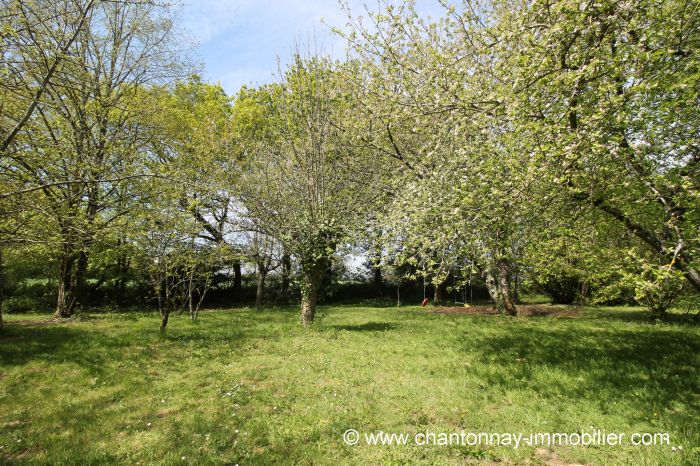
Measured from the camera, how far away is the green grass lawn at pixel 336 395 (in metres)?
5.27

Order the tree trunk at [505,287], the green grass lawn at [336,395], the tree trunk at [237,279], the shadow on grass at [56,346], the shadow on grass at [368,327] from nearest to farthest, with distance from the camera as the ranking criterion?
the green grass lawn at [336,395]
the shadow on grass at [56,346]
the shadow on grass at [368,327]
the tree trunk at [505,287]
the tree trunk at [237,279]

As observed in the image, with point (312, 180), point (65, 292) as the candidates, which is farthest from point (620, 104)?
point (65, 292)

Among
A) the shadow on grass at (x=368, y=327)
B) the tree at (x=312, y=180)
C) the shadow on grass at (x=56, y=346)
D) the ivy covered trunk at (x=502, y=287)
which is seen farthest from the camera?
the ivy covered trunk at (x=502, y=287)

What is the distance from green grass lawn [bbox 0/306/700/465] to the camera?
5266 mm

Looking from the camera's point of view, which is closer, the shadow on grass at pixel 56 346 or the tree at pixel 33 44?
the tree at pixel 33 44

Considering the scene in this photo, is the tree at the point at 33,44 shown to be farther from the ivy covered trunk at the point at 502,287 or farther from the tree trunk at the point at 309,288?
the ivy covered trunk at the point at 502,287

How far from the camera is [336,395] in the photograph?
287 inches

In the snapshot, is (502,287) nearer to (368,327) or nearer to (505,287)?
(505,287)

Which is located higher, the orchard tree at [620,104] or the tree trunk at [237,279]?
the orchard tree at [620,104]

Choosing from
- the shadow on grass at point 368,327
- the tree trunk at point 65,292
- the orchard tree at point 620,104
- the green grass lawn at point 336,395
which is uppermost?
the orchard tree at point 620,104

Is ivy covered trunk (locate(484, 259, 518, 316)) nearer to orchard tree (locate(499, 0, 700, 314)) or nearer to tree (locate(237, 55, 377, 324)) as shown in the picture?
tree (locate(237, 55, 377, 324))

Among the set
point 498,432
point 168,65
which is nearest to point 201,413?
point 498,432

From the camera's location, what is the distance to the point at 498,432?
18.6ft

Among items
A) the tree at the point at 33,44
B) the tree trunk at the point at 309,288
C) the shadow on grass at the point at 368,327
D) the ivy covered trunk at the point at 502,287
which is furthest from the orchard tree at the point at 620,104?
the ivy covered trunk at the point at 502,287
